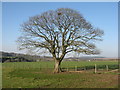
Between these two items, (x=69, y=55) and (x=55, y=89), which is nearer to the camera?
(x=55, y=89)

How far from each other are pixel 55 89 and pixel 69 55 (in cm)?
1529

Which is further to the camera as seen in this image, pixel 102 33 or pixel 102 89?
pixel 102 33

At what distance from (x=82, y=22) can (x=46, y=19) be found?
5.73 metres

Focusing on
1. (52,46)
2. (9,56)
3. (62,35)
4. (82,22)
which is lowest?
(9,56)

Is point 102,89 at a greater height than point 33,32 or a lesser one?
lesser

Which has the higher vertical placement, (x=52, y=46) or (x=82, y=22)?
(x=82, y=22)

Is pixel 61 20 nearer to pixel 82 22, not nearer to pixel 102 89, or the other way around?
pixel 82 22

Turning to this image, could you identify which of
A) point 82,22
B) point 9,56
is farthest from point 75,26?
point 9,56

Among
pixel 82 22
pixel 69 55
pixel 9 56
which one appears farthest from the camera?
pixel 9 56

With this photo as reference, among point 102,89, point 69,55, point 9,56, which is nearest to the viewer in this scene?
point 102,89

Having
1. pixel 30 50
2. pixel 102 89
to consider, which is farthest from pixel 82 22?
pixel 102 89

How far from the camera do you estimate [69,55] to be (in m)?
24.7

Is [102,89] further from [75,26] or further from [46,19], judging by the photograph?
[46,19]

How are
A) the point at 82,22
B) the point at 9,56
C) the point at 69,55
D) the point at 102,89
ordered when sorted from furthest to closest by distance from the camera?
the point at 9,56
the point at 69,55
the point at 82,22
the point at 102,89
